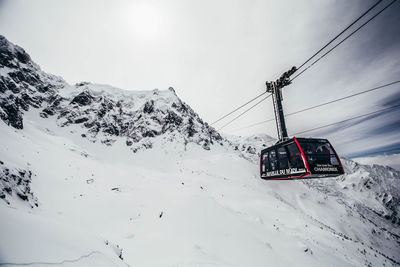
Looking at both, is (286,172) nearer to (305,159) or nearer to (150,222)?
(305,159)

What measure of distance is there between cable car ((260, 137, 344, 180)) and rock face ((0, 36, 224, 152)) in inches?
1623

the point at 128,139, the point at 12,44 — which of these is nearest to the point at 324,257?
the point at 128,139

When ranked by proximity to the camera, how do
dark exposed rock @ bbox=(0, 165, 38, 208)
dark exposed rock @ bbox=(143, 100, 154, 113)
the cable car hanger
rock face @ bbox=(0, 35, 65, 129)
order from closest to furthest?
dark exposed rock @ bbox=(0, 165, 38, 208) → the cable car hanger → rock face @ bbox=(0, 35, 65, 129) → dark exposed rock @ bbox=(143, 100, 154, 113)

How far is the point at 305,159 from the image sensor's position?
31.0ft

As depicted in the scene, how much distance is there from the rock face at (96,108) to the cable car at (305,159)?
41218 millimetres

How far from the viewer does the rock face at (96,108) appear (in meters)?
51.6

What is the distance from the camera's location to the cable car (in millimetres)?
9625

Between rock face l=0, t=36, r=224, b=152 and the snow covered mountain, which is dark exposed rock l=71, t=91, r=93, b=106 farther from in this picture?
the snow covered mountain

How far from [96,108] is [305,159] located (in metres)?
66.3

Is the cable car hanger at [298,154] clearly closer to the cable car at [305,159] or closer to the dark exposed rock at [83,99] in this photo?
the cable car at [305,159]

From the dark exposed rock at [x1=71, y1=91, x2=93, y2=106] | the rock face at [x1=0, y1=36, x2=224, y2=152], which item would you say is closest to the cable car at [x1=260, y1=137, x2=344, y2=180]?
the rock face at [x1=0, y1=36, x2=224, y2=152]

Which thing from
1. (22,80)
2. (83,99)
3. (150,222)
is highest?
(22,80)

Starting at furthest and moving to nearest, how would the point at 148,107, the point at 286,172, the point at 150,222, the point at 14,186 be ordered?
the point at 148,107 → the point at 286,172 → the point at 150,222 → the point at 14,186

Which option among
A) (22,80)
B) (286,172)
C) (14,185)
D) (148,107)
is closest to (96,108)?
(148,107)
